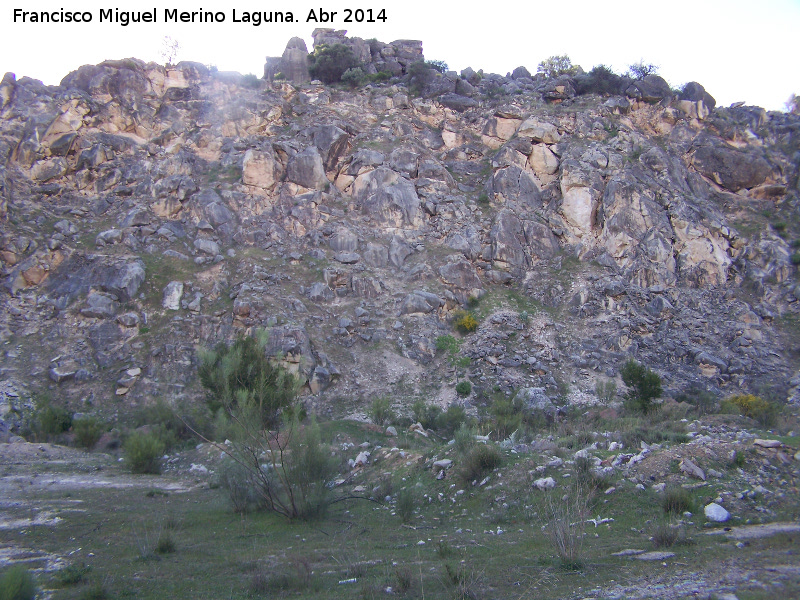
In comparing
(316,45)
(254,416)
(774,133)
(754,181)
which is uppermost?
(316,45)

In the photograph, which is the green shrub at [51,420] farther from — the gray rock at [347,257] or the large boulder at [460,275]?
the large boulder at [460,275]

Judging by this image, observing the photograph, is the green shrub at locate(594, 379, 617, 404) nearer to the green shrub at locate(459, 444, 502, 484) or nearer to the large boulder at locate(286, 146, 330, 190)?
the green shrub at locate(459, 444, 502, 484)

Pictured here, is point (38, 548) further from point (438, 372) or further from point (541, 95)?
point (541, 95)

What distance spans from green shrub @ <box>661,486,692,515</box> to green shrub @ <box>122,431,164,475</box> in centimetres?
1447

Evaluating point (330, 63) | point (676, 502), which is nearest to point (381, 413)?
point (676, 502)

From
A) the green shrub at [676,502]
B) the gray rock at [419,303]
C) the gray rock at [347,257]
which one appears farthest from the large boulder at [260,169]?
the green shrub at [676,502]

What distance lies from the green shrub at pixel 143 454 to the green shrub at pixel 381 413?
26.1 feet

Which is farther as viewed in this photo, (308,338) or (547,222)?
(547,222)

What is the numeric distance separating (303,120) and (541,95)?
17231 mm

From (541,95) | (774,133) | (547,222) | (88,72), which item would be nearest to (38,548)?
(547,222)

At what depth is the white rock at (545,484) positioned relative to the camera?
966cm

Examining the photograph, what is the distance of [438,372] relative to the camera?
2367cm

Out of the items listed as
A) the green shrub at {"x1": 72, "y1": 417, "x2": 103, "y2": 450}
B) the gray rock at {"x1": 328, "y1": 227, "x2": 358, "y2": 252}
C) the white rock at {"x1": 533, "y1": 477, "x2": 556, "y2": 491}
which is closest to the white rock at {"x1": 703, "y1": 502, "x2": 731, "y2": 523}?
the white rock at {"x1": 533, "y1": 477, "x2": 556, "y2": 491}

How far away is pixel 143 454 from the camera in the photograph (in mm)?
15492
